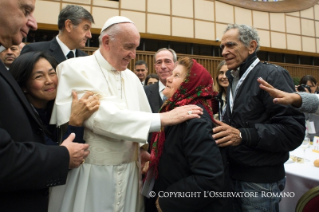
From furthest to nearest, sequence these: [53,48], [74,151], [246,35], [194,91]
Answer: [53,48] < [246,35] < [194,91] < [74,151]

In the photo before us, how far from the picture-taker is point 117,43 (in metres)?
1.43

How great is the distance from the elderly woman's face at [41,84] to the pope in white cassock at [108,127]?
5 centimetres

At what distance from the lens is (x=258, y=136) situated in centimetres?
133

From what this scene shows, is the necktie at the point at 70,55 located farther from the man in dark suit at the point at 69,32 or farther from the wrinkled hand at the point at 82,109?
the wrinkled hand at the point at 82,109

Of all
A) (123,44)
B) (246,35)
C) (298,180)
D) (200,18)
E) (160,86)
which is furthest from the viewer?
(200,18)

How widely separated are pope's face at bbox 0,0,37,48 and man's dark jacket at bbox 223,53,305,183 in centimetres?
128

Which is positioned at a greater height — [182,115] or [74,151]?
[182,115]

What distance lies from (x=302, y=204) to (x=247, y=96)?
76cm

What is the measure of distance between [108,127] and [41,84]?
477 mm

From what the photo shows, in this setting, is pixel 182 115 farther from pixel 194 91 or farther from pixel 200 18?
pixel 200 18

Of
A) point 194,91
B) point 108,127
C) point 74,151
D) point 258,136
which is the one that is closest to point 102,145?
point 108,127

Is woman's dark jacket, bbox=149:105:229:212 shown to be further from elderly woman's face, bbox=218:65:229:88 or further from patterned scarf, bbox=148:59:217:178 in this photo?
elderly woman's face, bbox=218:65:229:88

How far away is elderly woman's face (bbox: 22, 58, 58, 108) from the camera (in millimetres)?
1294

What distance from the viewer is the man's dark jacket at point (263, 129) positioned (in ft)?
4.40
